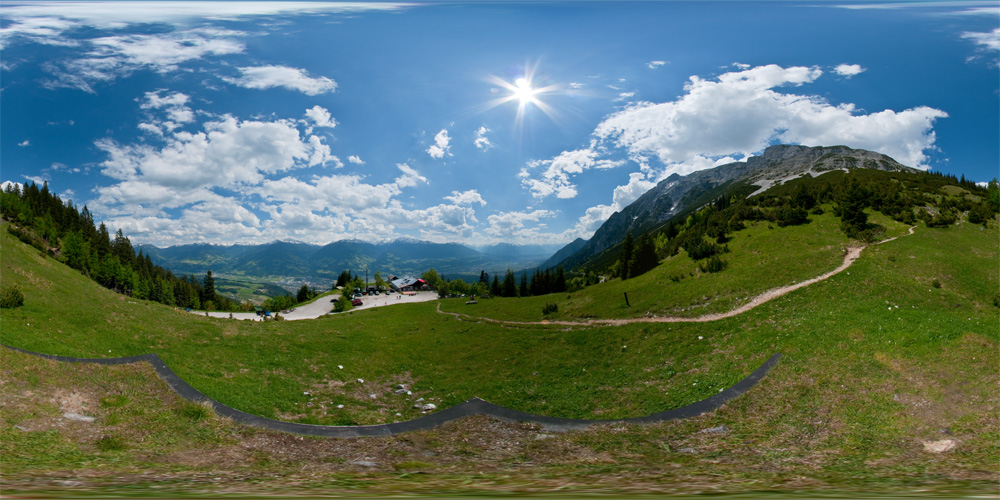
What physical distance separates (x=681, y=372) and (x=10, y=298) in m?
35.8

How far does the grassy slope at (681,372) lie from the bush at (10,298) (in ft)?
1.78

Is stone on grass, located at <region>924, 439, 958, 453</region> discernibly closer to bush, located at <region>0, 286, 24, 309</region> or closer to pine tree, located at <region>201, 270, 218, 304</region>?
bush, located at <region>0, 286, 24, 309</region>

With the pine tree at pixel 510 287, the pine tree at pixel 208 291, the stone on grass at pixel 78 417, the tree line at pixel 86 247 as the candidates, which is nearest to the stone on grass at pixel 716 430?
the stone on grass at pixel 78 417

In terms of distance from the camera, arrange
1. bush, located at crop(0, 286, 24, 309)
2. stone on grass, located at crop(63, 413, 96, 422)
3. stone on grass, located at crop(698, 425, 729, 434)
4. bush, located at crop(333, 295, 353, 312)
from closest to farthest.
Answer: stone on grass, located at crop(63, 413, 96, 422) → stone on grass, located at crop(698, 425, 729, 434) → bush, located at crop(0, 286, 24, 309) → bush, located at crop(333, 295, 353, 312)

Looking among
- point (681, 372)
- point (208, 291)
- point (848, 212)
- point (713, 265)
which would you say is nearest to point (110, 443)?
point (681, 372)

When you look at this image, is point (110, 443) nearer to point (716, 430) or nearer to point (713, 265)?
point (716, 430)

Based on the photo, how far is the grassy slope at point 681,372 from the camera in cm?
891

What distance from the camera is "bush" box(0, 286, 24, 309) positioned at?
19.0 m

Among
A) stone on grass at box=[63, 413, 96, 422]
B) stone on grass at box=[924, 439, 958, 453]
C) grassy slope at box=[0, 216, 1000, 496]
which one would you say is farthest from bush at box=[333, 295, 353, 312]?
stone on grass at box=[924, 439, 958, 453]

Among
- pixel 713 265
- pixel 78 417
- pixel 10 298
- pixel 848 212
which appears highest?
pixel 848 212

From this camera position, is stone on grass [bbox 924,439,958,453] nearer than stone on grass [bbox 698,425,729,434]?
Yes

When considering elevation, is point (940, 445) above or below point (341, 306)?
above

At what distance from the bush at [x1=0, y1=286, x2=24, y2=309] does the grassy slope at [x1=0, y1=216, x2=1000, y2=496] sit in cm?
54

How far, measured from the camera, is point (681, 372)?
16.3 m
